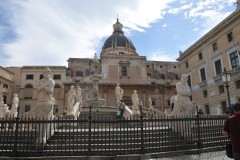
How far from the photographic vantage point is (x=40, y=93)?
900 cm

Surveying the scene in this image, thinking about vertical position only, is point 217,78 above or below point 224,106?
above

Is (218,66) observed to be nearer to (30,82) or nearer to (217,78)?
(217,78)

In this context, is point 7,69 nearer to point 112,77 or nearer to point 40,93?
point 112,77

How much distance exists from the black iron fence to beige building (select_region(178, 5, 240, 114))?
17.6 metres

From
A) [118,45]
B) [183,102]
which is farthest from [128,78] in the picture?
[183,102]

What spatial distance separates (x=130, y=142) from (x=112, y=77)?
38.1m

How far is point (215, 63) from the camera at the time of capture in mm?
28641

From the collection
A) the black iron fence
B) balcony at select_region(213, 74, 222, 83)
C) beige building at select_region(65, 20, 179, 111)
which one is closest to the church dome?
beige building at select_region(65, 20, 179, 111)

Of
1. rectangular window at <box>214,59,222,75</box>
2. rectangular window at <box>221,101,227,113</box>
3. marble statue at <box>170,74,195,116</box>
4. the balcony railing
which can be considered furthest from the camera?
→ rectangular window at <box>214,59,222,75</box>

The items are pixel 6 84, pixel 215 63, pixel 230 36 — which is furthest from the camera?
pixel 6 84

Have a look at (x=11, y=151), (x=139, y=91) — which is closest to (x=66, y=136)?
(x=11, y=151)

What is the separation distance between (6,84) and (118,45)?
28.1 meters

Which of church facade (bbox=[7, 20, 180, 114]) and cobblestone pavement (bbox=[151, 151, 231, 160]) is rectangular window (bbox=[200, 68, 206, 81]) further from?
cobblestone pavement (bbox=[151, 151, 231, 160])

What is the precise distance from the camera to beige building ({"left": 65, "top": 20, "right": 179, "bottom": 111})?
44.3m
